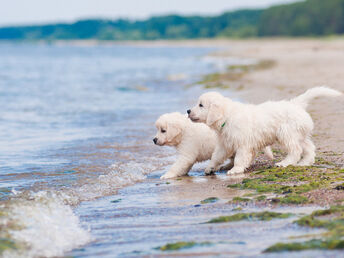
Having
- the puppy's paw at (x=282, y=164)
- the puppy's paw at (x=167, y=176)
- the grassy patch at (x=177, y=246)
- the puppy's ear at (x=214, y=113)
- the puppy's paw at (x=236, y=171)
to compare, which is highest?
the puppy's ear at (x=214, y=113)

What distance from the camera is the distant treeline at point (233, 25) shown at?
101625 millimetres

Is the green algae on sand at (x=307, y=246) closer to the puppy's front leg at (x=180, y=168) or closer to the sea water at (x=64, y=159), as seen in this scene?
the sea water at (x=64, y=159)

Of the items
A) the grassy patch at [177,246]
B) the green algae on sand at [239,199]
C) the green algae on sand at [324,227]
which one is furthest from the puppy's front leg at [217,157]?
the grassy patch at [177,246]

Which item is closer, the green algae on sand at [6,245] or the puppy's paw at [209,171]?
the green algae on sand at [6,245]

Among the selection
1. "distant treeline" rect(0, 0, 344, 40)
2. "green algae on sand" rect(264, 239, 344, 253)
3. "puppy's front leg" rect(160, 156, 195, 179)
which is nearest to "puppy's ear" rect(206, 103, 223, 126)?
"puppy's front leg" rect(160, 156, 195, 179)

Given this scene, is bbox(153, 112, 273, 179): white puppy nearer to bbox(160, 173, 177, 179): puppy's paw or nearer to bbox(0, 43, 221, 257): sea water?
bbox(160, 173, 177, 179): puppy's paw

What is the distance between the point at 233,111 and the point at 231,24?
16653 centimetres

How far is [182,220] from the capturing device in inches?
216

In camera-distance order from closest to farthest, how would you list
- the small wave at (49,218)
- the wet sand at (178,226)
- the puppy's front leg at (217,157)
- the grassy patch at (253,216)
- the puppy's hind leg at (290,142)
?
1. the wet sand at (178,226)
2. the small wave at (49,218)
3. the grassy patch at (253,216)
4. the puppy's hind leg at (290,142)
5. the puppy's front leg at (217,157)

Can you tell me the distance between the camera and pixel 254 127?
25.2 ft

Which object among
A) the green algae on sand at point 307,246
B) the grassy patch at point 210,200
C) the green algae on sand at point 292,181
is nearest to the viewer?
the green algae on sand at point 307,246

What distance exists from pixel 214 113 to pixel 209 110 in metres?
0.09

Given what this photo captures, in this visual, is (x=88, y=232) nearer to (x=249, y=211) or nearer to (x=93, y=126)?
(x=249, y=211)

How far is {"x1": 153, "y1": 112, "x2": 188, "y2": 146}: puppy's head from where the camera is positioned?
8.30 meters
